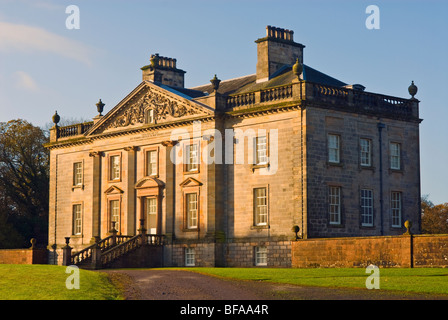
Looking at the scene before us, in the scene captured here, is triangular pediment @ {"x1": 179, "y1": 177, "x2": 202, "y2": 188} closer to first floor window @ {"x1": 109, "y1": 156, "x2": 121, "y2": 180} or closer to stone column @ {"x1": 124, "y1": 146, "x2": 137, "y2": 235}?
stone column @ {"x1": 124, "y1": 146, "x2": 137, "y2": 235}

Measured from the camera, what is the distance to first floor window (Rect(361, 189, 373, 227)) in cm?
4853

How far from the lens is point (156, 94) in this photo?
54.9 meters

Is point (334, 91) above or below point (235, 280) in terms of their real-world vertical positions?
above

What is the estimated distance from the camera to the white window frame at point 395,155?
5039cm

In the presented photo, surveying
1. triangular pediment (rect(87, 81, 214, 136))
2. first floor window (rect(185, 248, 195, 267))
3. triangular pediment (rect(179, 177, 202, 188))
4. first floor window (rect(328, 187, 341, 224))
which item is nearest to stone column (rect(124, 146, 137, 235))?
triangular pediment (rect(87, 81, 214, 136))

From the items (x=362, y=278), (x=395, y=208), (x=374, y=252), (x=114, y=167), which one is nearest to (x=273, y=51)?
(x=395, y=208)

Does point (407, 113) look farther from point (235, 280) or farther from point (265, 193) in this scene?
point (235, 280)

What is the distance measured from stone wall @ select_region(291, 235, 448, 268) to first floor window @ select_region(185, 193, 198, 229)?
9606 mm

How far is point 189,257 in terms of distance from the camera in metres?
51.7

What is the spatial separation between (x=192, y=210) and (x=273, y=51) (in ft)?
35.4

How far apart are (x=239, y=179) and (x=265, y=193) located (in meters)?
2.09

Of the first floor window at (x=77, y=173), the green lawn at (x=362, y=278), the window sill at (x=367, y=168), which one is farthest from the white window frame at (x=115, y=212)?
the green lawn at (x=362, y=278)

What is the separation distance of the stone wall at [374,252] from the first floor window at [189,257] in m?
9.22

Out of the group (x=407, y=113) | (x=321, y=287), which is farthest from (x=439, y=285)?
(x=407, y=113)
